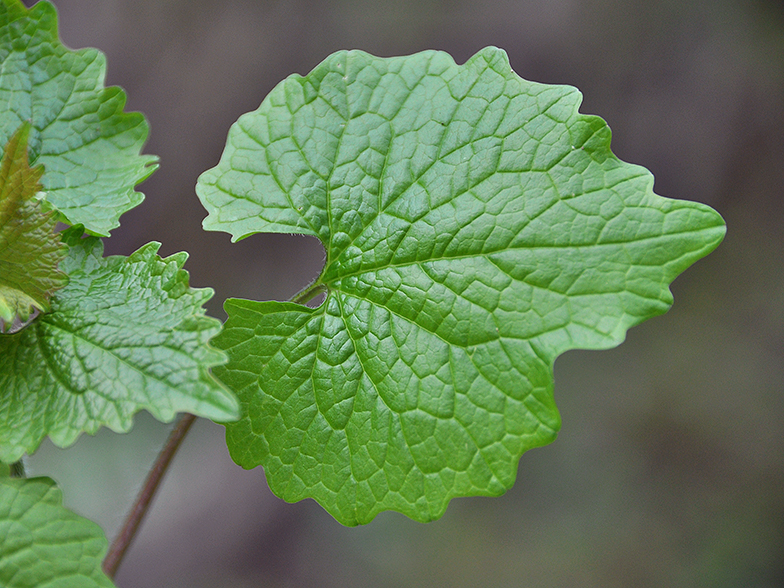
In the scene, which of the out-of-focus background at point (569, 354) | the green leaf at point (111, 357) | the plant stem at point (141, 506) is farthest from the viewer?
the out-of-focus background at point (569, 354)

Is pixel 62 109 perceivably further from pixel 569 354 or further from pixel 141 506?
pixel 569 354

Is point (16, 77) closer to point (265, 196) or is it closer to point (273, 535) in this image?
point (265, 196)

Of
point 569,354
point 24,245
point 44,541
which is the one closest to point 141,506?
point 44,541

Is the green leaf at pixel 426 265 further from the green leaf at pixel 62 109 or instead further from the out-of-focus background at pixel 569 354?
the out-of-focus background at pixel 569 354

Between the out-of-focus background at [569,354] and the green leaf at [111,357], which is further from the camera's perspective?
Answer: the out-of-focus background at [569,354]

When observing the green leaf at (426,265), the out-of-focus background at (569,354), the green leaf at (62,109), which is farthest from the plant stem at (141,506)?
the out-of-focus background at (569,354)

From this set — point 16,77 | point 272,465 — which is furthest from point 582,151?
point 16,77
